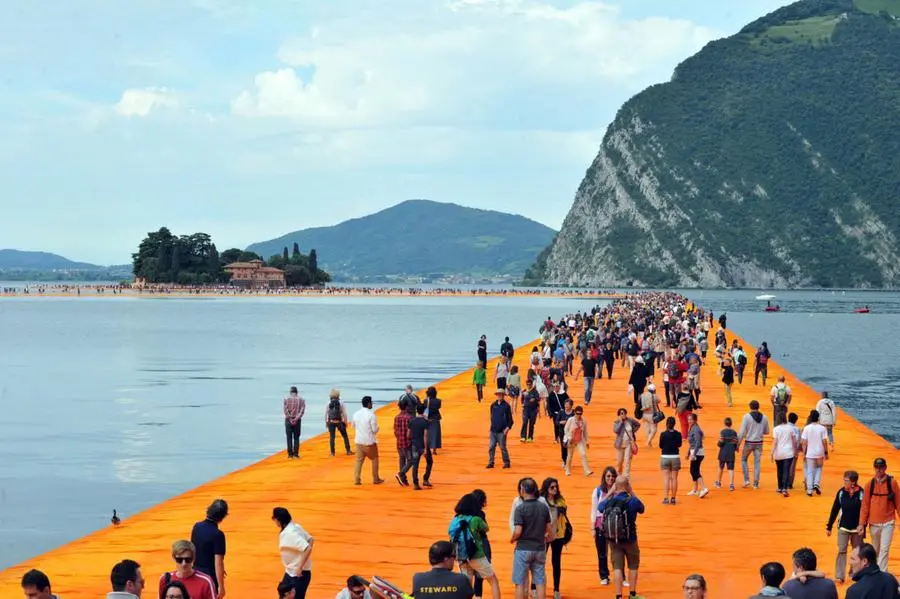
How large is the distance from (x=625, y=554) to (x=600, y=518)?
1.67 ft

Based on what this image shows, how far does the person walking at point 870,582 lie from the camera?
10.0 m

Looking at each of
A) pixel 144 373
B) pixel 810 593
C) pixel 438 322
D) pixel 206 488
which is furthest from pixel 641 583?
pixel 438 322

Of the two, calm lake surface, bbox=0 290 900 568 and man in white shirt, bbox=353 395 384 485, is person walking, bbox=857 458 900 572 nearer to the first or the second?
man in white shirt, bbox=353 395 384 485

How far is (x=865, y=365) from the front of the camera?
65875mm

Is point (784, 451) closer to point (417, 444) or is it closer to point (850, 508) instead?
point (850, 508)

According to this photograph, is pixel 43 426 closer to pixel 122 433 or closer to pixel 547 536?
pixel 122 433

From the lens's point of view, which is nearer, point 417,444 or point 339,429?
point 417,444

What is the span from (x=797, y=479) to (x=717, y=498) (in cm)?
302

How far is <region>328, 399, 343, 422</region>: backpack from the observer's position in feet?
78.6

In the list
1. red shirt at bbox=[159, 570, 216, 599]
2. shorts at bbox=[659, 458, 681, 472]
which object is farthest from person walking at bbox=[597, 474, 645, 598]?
shorts at bbox=[659, 458, 681, 472]

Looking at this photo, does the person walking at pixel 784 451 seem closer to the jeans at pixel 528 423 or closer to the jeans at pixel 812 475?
the jeans at pixel 812 475

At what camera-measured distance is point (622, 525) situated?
1342 centimetres

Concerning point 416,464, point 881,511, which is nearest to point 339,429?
point 416,464

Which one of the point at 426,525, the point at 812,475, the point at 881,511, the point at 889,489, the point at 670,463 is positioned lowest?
the point at 426,525
